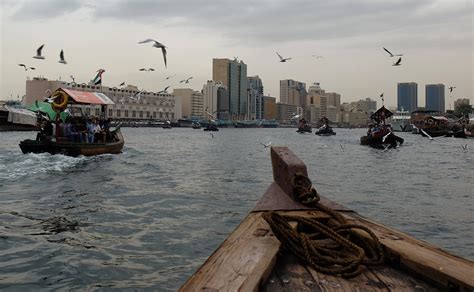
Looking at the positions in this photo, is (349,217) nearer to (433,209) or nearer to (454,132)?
(433,209)

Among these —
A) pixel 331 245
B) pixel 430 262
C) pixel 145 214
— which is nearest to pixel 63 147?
pixel 145 214

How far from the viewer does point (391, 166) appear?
2303 cm

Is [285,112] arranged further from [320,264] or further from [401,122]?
[320,264]

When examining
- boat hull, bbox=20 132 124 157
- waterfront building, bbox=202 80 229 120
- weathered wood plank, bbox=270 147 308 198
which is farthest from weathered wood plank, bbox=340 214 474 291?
waterfront building, bbox=202 80 229 120

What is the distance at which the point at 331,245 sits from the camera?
3389 millimetres

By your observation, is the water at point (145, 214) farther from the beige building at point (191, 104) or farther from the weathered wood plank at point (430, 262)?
the beige building at point (191, 104)

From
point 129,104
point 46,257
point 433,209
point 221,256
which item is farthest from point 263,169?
point 129,104

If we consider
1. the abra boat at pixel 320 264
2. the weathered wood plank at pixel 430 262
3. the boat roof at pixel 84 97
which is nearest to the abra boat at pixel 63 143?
the boat roof at pixel 84 97

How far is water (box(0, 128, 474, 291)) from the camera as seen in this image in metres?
5.76

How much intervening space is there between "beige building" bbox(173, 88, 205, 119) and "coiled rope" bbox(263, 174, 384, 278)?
161824mm

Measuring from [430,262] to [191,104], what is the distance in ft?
554

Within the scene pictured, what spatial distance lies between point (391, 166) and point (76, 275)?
20377 mm

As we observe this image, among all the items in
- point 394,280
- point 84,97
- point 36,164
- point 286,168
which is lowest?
point 36,164

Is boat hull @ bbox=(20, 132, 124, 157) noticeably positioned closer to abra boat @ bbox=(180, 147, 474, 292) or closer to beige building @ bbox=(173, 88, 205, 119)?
abra boat @ bbox=(180, 147, 474, 292)
